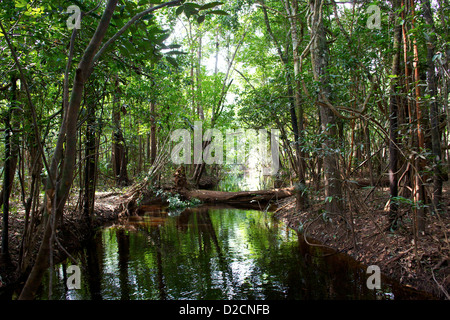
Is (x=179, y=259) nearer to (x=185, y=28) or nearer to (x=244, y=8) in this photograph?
(x=244, y=8)

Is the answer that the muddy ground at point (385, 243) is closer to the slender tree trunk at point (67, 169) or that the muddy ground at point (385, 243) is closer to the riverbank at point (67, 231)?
the riverbank at point (67, 231)

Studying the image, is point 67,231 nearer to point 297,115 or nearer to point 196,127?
point 196,127

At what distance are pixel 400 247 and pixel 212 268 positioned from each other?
3184mm

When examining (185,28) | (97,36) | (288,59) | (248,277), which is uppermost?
(185,28)

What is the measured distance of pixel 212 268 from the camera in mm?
5387

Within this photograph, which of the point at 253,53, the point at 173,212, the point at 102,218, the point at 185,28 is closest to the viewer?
the point at 102,218

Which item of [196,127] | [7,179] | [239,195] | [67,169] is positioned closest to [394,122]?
[196,127]

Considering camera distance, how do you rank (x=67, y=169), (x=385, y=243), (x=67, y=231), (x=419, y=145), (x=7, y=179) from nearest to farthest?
(x=67, y=169) → (x=419, y=145) → (x=7, y=179) → (x=385, y=243) → (x=67, y=231)

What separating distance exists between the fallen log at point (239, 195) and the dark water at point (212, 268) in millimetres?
4220

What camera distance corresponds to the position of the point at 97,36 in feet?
5.43

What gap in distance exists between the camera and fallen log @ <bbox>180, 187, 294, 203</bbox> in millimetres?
12570

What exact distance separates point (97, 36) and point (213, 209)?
1078cm

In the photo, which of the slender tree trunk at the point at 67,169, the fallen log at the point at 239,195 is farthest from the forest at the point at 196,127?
the fallen log at the point at 239,195
